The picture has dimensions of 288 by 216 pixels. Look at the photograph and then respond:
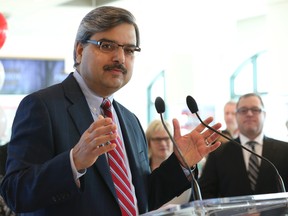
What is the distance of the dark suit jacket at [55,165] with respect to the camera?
169cm

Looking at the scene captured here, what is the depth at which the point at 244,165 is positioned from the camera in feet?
13.6

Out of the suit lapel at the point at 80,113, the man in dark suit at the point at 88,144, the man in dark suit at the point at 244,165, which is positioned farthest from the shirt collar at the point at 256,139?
the suit lapel at the point at 80,113

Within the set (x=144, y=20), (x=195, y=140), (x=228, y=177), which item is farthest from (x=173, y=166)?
(x=144, y=20)

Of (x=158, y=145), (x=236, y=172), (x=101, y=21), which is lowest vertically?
(x=236, y=172)

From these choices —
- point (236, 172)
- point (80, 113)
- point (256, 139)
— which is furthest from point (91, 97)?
point (256, 139)

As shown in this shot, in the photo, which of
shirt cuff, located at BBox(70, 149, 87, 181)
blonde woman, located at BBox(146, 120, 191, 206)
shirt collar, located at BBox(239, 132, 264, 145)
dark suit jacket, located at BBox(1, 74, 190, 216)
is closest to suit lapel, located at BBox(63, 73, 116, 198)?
dark suit jacket, located at BBox(1, 74, 190, 216)

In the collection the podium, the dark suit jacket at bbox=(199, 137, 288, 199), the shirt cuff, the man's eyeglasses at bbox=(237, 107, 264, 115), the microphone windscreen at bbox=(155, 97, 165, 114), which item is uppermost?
the microphone windscreen at bbox=(155, 97, 165, 114)

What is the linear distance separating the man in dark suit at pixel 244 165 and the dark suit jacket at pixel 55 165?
2112mm

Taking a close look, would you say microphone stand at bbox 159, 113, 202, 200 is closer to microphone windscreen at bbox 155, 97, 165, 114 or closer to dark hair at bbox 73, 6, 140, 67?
microphone windscreen at bbox 155, 97, 165, 114

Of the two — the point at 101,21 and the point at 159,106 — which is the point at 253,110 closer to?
the point at 159,106

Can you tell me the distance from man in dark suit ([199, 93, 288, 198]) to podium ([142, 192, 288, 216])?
8.21 feet

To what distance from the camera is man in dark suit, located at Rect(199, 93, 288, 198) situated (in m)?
4.03

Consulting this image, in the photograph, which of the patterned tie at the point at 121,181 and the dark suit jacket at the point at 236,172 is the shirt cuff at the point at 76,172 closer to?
the patterned tie at the point at 121,181

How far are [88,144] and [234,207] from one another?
1.52ft
